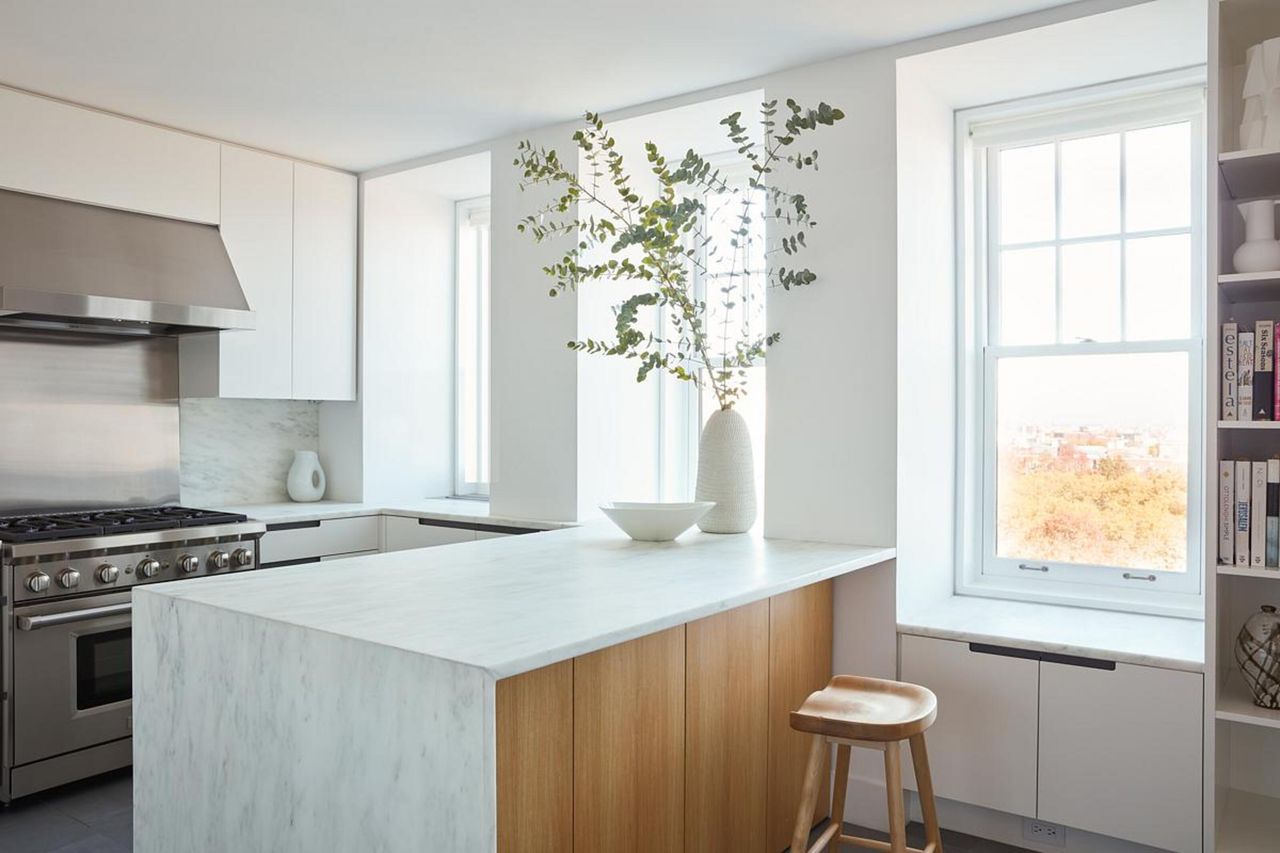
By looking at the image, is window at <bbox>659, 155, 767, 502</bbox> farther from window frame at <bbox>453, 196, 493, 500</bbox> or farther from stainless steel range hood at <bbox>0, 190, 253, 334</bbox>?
stainless steel range hood at <bbox>0, 190, 253, 334</bbox>

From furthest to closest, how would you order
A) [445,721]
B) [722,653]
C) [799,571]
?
[799,571]
[722,653]
[445,721]

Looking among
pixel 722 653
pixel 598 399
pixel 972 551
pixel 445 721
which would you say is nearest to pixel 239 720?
pixel 445 721

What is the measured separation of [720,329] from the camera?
3742 millimetres

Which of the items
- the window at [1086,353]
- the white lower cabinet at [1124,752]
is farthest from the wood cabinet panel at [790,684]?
the window at [1086,353]

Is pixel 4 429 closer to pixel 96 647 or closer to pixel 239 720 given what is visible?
pixel 96 647

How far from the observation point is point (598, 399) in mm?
3785

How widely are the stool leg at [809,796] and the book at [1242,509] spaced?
3.65 ft

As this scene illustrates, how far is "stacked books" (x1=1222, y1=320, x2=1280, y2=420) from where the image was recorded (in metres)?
2.28

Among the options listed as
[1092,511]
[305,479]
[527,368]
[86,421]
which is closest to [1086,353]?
[1092,511]

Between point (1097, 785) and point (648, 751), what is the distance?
4.46ft

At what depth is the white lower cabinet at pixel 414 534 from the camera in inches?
155

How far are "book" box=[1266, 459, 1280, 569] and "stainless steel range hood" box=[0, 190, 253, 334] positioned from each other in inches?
136

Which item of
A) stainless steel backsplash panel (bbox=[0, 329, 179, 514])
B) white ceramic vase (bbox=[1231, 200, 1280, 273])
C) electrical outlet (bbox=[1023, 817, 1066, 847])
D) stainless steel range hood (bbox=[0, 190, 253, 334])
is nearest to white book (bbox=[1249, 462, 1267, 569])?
white ceramic vase (bbox=[1231, 200, 1280, 273])

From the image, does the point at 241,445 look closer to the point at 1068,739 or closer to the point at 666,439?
A: the point at 666,439
